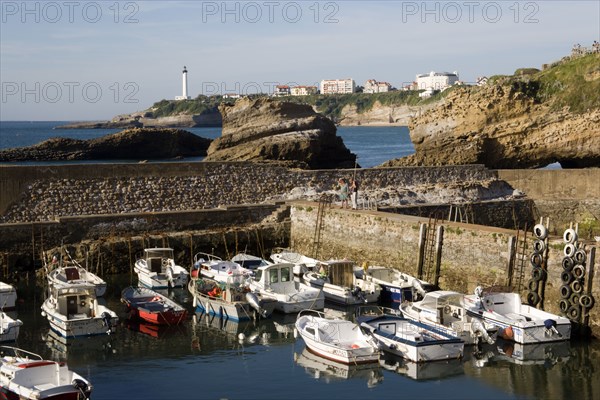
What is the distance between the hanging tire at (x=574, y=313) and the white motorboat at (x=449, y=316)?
1987 mm

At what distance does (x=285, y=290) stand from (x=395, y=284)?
10.4ft

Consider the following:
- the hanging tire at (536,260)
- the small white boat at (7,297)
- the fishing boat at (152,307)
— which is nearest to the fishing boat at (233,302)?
the fishing boat at (152,307)

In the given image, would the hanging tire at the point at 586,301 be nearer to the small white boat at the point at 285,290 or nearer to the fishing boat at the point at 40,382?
the small white boat at the point at 285,290

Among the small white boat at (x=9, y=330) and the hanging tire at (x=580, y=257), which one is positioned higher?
the hanging tire at (x=580, y=257)

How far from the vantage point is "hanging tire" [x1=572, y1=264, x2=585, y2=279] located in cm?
2058

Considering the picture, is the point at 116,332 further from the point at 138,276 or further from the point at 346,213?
the point at 346,213

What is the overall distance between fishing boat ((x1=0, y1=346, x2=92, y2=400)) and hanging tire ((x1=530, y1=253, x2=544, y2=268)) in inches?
460

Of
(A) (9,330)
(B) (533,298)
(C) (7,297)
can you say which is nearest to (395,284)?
(B) (533,298)

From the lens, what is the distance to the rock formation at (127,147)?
8744cm

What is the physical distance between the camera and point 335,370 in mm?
18469

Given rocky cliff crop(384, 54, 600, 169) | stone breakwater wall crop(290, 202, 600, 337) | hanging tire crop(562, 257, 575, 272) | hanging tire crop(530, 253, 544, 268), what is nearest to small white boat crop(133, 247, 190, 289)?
stone breakwater wall crop(290, 202, 600, 337)

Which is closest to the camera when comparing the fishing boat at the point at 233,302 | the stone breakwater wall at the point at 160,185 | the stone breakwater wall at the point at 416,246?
the stone breakwater wall at the point at 416,246

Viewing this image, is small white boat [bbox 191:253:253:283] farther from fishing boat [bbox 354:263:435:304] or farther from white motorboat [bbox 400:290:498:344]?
white motorboat [bbox 400:290:498:344]

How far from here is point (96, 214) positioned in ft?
100
